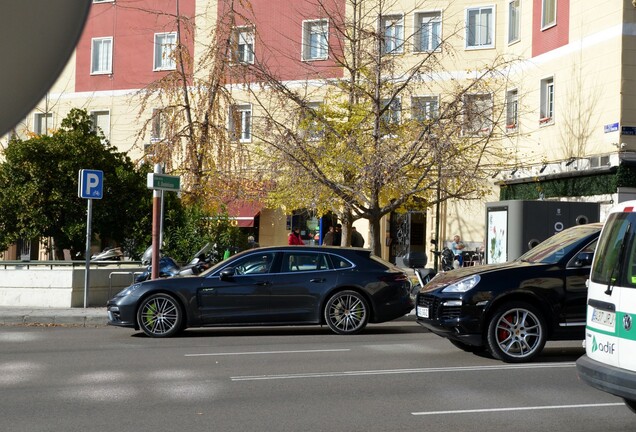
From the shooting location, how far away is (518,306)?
11547mm

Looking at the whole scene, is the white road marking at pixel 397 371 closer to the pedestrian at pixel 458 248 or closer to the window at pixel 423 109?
Answer: the window at pixel 423 109

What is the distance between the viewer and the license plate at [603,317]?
24.2 ft

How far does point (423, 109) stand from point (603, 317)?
611 inches

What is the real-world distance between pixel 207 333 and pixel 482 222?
1815 cm

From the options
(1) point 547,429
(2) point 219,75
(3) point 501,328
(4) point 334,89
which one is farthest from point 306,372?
(2) point 219,75

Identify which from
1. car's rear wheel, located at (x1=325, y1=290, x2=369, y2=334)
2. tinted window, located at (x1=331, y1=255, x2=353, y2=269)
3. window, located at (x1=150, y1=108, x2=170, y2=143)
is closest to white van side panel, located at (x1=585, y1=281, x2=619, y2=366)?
car's rear wheel, located at (x1=325, y1=290, x2=369, y2=334)

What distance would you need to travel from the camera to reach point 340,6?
24844 millimetres

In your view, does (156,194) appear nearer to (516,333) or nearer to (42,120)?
(516,333)

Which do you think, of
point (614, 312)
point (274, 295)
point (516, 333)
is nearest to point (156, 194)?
point (274, 295)

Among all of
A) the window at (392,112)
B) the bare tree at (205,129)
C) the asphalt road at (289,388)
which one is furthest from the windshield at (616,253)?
the bare tree at (205,129)

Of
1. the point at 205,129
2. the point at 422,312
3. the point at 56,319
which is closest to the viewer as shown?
the point at 422,312

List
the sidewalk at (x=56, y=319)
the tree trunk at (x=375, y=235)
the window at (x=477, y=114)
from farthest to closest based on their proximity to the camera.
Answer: the window at (x=477, y=114) → the tree trunk at (x=375, y=235) → the sidewalk at (x=56, y=319)

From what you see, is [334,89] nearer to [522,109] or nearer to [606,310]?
[522,109]

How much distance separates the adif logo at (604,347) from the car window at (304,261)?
811 centimetres
